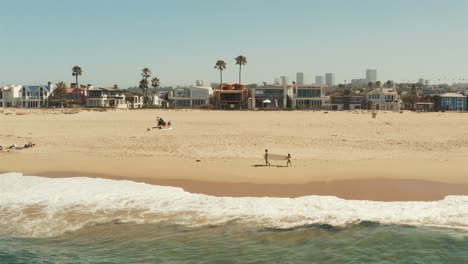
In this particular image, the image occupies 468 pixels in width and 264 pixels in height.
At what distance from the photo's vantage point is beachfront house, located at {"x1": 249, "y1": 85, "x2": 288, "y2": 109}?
308 feet

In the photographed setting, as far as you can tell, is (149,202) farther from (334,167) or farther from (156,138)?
(156,138)

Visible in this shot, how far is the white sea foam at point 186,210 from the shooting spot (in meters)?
13.3

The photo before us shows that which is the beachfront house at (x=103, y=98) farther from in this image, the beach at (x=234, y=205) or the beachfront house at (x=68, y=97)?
the beach at (x=234, y=205)

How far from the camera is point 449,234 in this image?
1216cm

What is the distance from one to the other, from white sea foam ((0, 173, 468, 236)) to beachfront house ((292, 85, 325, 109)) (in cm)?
7844

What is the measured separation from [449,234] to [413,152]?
1354cm

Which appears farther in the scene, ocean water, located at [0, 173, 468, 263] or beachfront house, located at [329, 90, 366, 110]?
beachfront house, located at [329, 90, 366, 110]

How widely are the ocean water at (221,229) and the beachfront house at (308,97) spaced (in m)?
78.8

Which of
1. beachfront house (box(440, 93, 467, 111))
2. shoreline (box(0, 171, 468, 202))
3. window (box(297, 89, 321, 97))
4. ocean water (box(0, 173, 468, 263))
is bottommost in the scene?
ocean water (box(0, 173, 468, 263))

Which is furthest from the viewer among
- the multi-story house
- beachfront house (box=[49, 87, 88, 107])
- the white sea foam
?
the multi-story house

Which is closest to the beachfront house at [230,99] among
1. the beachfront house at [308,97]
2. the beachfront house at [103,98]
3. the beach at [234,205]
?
the beachfront house at [308,97]

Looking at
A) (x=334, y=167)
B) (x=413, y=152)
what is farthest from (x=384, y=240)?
(x=413, y=152)

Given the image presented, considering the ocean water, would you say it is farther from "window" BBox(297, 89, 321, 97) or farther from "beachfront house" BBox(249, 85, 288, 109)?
"window" BBox(297, 89, 321, 97)

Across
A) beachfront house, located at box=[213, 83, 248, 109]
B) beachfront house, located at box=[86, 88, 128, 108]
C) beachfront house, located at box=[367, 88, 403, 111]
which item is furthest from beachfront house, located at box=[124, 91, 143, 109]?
beachfront house, located at box=[367, 88, 403, 111]
